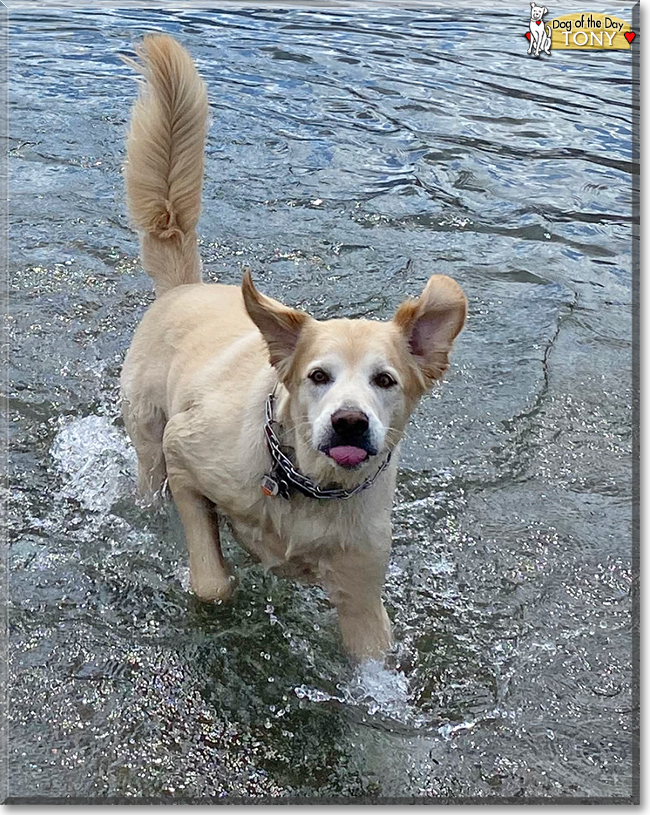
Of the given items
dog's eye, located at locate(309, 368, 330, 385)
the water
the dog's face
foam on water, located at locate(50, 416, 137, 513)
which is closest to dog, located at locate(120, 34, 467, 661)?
dog's eye, located at locate(309, 368, 330, 385)

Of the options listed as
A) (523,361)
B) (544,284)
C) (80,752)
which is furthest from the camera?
(544,284)

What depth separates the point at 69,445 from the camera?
18.5 ft

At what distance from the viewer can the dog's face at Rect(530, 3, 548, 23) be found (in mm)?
10037

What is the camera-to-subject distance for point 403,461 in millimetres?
5809

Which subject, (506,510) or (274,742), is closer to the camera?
(274,742)

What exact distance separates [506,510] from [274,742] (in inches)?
86.2

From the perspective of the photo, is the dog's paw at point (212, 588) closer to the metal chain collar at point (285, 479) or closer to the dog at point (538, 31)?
the metal chain collar at point (285, 479)

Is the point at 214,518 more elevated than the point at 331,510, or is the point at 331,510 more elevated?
the point at 331,510

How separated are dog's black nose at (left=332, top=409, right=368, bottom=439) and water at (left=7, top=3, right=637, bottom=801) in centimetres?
148

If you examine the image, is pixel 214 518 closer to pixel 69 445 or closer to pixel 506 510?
pixel 69 445

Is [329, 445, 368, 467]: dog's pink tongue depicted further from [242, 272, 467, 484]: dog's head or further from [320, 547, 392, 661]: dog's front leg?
[320, 547, 392, 661]: dog's front leg

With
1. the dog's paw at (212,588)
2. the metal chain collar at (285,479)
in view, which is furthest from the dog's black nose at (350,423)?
the dog's paw at (212,588)

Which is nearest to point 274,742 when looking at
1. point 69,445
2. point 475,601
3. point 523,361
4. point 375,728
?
point 375,728

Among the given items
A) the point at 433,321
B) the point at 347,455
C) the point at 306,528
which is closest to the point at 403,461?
the point at 306,528
